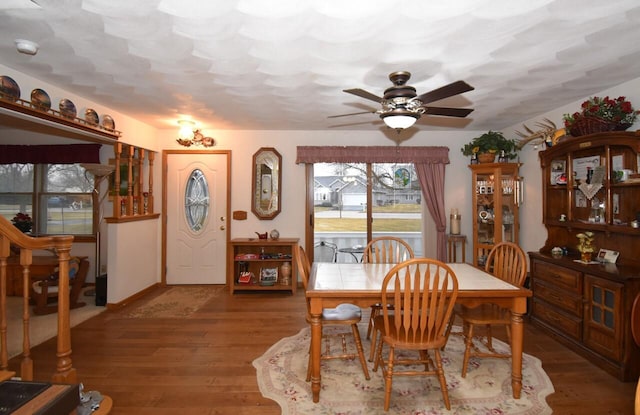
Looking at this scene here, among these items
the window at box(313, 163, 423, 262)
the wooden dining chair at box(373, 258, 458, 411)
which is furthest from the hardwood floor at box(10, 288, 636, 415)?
the window at box(313, 163, 423, 262)

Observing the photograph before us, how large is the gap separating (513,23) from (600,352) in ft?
8.53

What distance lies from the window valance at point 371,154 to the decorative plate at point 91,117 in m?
2.48

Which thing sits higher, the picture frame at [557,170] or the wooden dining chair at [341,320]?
the picture frame at [557,170]

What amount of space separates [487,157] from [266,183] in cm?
314

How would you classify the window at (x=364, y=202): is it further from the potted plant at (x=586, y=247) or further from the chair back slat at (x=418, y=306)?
the chair back slat at (x=418, y=306)

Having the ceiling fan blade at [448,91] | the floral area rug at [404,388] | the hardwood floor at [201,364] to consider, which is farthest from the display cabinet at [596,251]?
the ceiling fan blade at [448,91]

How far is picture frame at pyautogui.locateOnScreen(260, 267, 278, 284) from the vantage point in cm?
461

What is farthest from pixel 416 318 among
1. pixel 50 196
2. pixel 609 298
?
pixel 50 196

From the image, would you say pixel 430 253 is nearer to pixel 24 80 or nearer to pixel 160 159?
pixel 160 159

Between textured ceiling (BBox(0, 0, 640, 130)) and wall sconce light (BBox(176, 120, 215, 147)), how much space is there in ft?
2.54

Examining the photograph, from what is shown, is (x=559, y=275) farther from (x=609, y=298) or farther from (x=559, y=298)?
(x=609, y=298)

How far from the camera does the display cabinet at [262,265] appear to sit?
4531 mm

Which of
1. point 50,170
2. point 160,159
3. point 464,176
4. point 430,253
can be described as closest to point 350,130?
point 464,176

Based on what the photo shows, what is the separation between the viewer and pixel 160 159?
491cm
